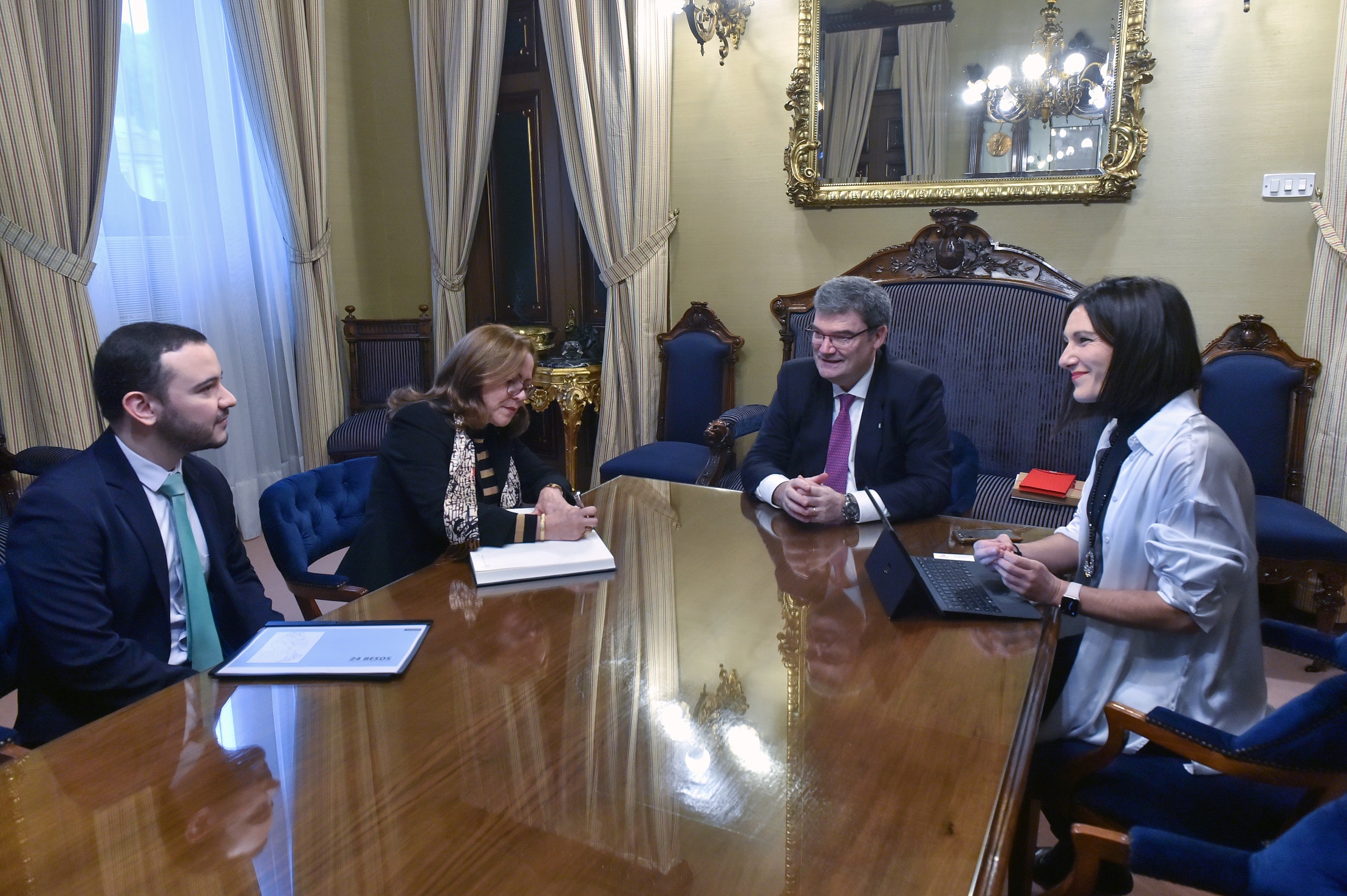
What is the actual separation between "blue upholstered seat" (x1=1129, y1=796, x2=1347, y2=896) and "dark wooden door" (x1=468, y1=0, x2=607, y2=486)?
4.03 m

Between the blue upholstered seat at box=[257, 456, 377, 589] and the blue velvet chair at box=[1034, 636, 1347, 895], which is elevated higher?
the blue upholstered seat at box=[257, 456, 377, 589]

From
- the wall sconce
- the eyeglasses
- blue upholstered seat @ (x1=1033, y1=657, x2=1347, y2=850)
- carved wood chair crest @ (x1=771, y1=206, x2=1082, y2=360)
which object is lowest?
blue upholstered seat @ (x1=1033, y1=657, x2=1347, y2=850)

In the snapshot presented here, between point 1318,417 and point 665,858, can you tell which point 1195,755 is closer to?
point 665,858

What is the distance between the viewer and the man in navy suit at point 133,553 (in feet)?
4.64

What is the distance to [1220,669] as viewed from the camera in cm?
148

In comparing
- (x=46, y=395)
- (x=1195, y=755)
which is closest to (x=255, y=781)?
(x=1195, y=755)

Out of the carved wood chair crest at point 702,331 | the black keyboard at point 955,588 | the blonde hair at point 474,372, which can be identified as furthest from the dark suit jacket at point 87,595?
the carved wood chair crest at point 702,331

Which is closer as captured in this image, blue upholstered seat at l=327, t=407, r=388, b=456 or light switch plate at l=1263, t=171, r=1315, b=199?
light switch plate at l=1263, t=171, r=1315, b=199

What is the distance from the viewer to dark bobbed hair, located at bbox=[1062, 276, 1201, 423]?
5.02 feet

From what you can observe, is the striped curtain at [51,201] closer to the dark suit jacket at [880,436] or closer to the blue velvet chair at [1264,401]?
the dark suit jacket at [880,436]

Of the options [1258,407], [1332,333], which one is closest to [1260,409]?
[1258,407]

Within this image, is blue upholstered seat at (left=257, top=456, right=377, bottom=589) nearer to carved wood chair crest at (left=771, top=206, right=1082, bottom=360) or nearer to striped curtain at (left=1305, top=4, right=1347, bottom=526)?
carved wood chair crest at (left=771, top=206, right=1082, bottom=360)

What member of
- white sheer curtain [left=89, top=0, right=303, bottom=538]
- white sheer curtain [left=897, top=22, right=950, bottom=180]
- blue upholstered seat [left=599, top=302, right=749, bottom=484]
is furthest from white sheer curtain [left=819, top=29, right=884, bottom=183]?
white sheer curtain [left=89, top=0, right=303, bottom=538]

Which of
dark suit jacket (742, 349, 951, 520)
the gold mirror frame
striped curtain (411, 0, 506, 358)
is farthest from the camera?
striped curtain (411, 0, 506, 358)
